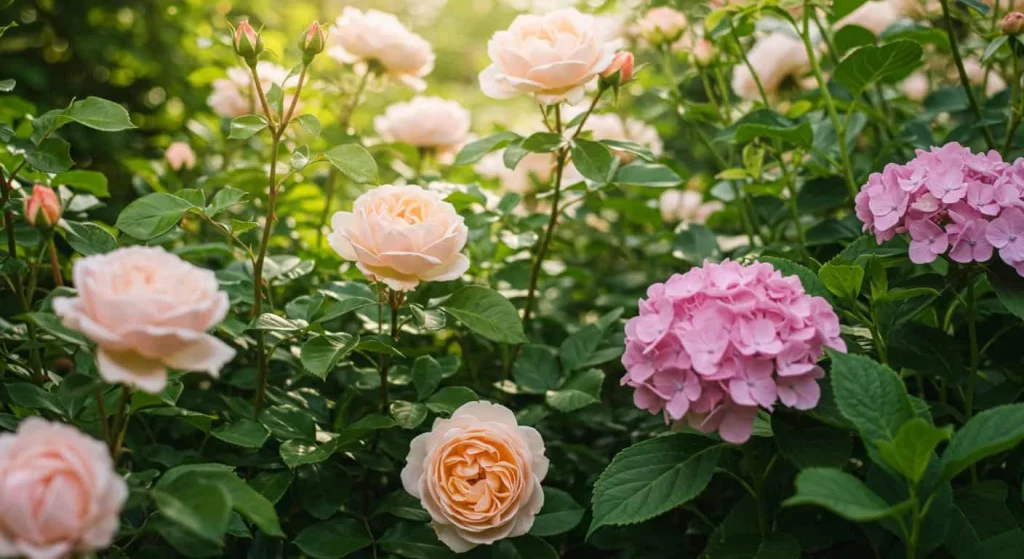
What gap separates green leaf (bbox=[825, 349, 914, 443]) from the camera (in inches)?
35.4

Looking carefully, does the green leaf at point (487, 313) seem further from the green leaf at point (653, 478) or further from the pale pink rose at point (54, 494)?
the pale pink rose at point (54, 494)

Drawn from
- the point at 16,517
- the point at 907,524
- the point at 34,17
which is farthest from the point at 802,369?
the point at 34,17

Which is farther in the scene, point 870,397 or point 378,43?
point 378,43

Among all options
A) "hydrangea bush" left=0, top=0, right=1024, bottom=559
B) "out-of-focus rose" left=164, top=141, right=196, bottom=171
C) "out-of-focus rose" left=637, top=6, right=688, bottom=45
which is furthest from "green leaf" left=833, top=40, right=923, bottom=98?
"out-of-focus rose" left=164, top=141, right=196, bottom=171

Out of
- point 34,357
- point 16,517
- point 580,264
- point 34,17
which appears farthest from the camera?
point 34,17

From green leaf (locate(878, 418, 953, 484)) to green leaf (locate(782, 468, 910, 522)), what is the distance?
1.8 inches

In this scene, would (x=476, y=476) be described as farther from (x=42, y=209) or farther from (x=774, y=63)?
(x=774, y=63)

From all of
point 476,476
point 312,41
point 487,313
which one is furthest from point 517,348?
point 312,41

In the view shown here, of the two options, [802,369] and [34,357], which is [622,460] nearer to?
[802,369]

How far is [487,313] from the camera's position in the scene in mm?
1200

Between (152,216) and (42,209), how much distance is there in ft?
0.60

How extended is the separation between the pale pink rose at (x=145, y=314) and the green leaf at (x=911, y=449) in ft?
2.26

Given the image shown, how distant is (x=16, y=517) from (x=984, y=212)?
3.70 ft

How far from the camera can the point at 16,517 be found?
683 mm
